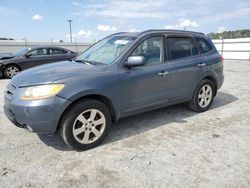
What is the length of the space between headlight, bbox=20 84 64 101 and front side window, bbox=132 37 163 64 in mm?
1408

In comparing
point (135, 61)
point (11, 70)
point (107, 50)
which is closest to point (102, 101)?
point (135, 61)

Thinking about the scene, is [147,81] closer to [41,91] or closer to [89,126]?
[89,126]

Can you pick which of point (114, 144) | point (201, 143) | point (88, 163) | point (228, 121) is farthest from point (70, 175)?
point (228, 121)

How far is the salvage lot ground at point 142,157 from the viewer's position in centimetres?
267

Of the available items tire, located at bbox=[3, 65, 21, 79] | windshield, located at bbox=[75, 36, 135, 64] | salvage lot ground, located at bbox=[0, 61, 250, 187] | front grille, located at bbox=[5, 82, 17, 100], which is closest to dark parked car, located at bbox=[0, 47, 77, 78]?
tire, located at bbox=[3, 65, 21, 79]

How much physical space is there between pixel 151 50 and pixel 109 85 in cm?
114

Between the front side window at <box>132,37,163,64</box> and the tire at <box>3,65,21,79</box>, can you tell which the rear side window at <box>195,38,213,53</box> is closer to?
the front side window at <box>132,37,163,64</box>

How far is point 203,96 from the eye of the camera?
197 inches

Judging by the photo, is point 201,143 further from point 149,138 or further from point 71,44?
point 71,44

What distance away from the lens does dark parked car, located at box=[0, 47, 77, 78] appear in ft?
31.8

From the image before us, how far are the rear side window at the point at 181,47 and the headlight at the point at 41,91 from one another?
2.25 m

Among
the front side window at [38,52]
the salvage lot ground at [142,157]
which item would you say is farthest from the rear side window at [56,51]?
the salvage lot ground at [142,157]

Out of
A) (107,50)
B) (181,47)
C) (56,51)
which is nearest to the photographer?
(107,50)

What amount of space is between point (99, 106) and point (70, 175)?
3.38 ft
